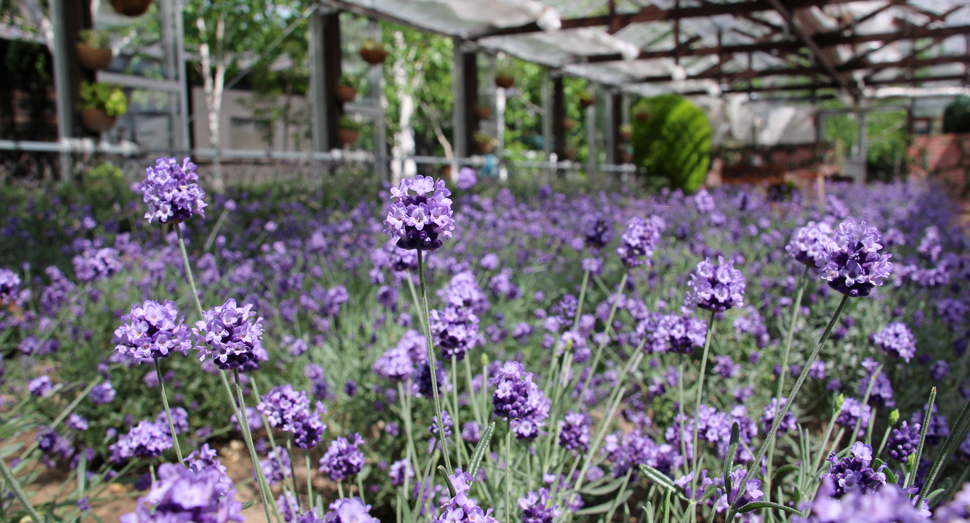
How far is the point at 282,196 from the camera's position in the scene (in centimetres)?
556

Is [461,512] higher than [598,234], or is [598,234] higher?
[598,234]

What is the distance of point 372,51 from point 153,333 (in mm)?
8005

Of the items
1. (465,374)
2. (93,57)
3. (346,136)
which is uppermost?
(93,57)

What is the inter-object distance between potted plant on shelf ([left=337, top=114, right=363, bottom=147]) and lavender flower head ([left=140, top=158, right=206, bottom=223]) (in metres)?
7.44

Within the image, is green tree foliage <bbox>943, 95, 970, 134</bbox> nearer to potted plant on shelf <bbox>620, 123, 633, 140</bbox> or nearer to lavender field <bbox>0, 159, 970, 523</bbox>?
potted plant on shelf <bbox>620, 123, 633, 140</bbox>

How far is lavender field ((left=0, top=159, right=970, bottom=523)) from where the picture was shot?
95 centimetres

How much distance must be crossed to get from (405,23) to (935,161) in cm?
1174

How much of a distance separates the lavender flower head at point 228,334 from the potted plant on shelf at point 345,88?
7.83 meters

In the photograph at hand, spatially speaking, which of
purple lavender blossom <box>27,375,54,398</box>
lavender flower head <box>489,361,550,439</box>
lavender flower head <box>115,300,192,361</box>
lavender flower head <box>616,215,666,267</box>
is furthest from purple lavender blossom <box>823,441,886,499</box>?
purple lavender blossom <box>27,375,54,398</box>

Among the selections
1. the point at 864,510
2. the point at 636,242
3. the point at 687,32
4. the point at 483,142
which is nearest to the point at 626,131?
the point at 687,32

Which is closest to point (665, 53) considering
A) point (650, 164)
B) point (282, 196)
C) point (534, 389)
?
point (650, 164)

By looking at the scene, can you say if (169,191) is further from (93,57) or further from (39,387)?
(93,57)

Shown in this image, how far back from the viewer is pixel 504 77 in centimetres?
1135

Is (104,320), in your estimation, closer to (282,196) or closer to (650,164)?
(282,196)
